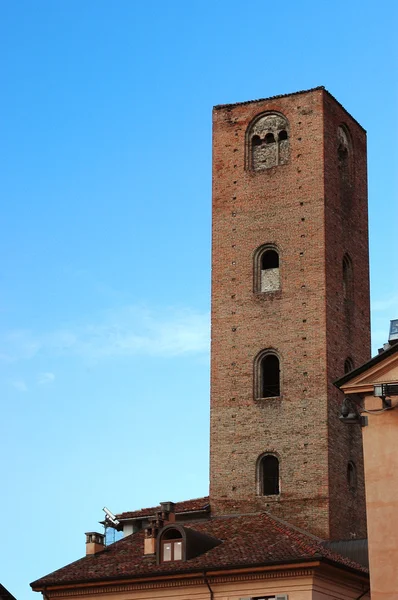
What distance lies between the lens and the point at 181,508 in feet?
140

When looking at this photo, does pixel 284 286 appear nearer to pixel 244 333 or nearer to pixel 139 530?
pixel 244 333

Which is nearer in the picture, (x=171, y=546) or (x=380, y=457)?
(x=380, y=457)

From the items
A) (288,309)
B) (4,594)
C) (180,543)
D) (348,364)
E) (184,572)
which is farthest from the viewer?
(348,364)

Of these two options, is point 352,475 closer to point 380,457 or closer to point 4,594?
point 4,594

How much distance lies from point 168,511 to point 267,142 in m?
13.9

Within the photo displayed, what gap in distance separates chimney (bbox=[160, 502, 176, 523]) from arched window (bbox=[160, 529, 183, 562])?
2099 millimetres

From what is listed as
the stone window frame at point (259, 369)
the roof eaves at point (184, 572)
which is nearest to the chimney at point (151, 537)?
the roof eaves at point (184, 572)

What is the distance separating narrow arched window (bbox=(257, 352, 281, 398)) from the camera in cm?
4253

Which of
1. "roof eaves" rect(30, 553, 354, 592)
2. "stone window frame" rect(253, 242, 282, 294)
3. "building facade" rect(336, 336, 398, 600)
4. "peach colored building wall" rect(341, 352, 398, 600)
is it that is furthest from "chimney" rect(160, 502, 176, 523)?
"peach colored building wall" rect(341, 352, 398, 600)

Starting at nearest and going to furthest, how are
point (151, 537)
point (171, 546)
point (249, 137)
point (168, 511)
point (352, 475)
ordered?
point (171, 546), point (151, 537), point (168, 511), point (352, 475), point (249, 137)

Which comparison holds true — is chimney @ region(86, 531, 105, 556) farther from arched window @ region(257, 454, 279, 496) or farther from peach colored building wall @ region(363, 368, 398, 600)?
peach colored building wall @ region(363, 368, 398, 600)

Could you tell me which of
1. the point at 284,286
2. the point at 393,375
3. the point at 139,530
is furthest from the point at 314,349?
the point at 393,375

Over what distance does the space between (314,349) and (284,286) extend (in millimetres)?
2587

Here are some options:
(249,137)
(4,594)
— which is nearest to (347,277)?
(249,137)
